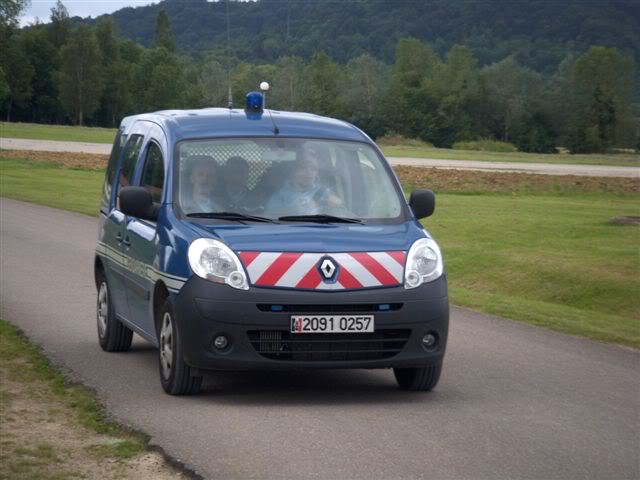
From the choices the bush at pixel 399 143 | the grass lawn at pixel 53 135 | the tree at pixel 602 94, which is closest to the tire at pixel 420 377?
the grass lawn at pixel 53 135

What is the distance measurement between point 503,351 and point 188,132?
3.41m

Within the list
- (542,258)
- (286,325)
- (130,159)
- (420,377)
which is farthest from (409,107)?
(286,325)

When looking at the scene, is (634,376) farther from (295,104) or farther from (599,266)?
(295,104)

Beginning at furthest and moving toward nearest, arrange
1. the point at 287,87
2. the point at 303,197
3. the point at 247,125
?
1. the point at 287,87
2. the point at 247,125
3. the point at 303,197

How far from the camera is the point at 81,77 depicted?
172875 millimetres

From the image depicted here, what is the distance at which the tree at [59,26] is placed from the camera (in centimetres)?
19589

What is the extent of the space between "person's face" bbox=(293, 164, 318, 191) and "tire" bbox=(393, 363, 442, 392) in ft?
4.68

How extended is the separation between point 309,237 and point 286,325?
0.65m

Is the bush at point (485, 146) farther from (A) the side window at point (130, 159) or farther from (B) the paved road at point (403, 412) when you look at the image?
(A) the side window at point (130, 159)

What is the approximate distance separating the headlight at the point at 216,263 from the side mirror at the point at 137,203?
2.68ft

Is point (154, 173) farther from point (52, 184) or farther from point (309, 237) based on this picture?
point (52, 184)

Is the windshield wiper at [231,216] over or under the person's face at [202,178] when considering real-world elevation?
under

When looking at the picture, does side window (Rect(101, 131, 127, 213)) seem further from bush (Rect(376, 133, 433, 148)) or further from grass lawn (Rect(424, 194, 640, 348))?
bush (Rect(376, 133, 433, 148))

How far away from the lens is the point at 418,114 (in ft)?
504
